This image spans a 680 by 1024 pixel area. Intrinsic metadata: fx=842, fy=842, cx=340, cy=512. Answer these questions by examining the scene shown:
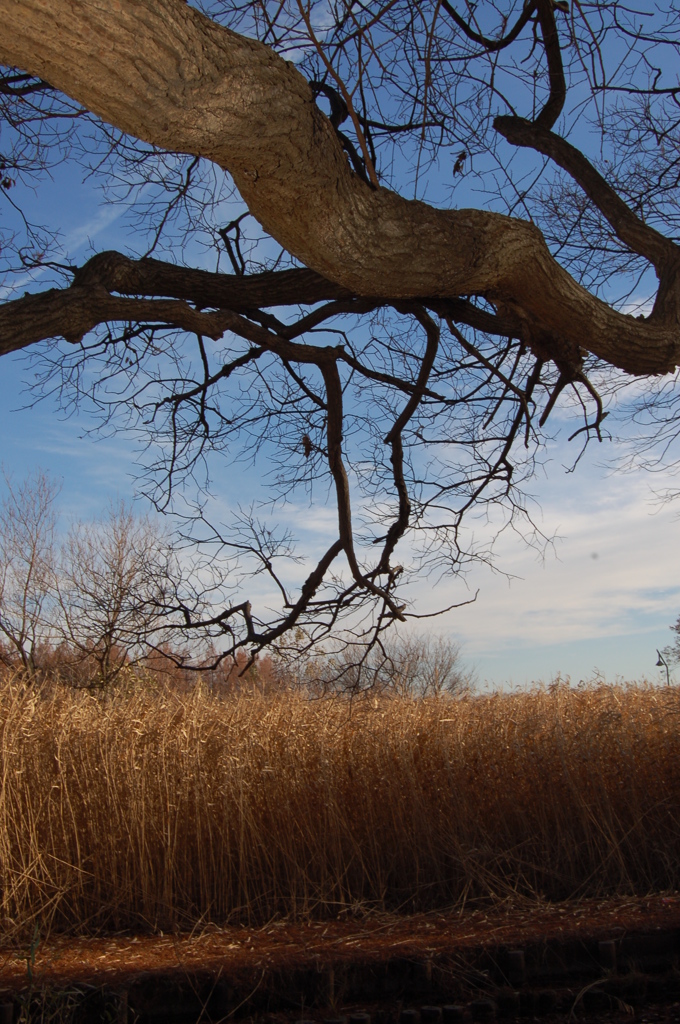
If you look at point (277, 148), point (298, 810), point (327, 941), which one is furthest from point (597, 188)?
point (327, 941)

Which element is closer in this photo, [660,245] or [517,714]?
[660,245]

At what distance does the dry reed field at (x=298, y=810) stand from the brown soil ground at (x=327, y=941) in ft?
0.69

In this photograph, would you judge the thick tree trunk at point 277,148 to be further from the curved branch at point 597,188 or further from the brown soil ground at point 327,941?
the brown soil ground at point 327,941

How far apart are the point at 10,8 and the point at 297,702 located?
442 centimetres

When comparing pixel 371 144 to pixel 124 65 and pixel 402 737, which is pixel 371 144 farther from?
pixel 402 737

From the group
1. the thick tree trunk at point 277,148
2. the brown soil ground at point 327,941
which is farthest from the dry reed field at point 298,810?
the thick tree trunk at point 277,148

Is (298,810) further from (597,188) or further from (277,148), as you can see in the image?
(597,188)

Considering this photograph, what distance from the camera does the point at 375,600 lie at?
548cm

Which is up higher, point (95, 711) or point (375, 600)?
point (375, 600)

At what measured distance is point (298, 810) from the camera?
519 cm

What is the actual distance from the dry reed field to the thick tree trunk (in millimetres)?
2807

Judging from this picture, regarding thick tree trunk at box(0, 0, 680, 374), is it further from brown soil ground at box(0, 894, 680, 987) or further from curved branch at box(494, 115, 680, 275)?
brown soil ground at box(0, 894, 680, 987)

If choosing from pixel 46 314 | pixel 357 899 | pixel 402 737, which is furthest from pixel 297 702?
pixel 46 314

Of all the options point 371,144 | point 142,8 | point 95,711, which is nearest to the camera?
point 142,8
